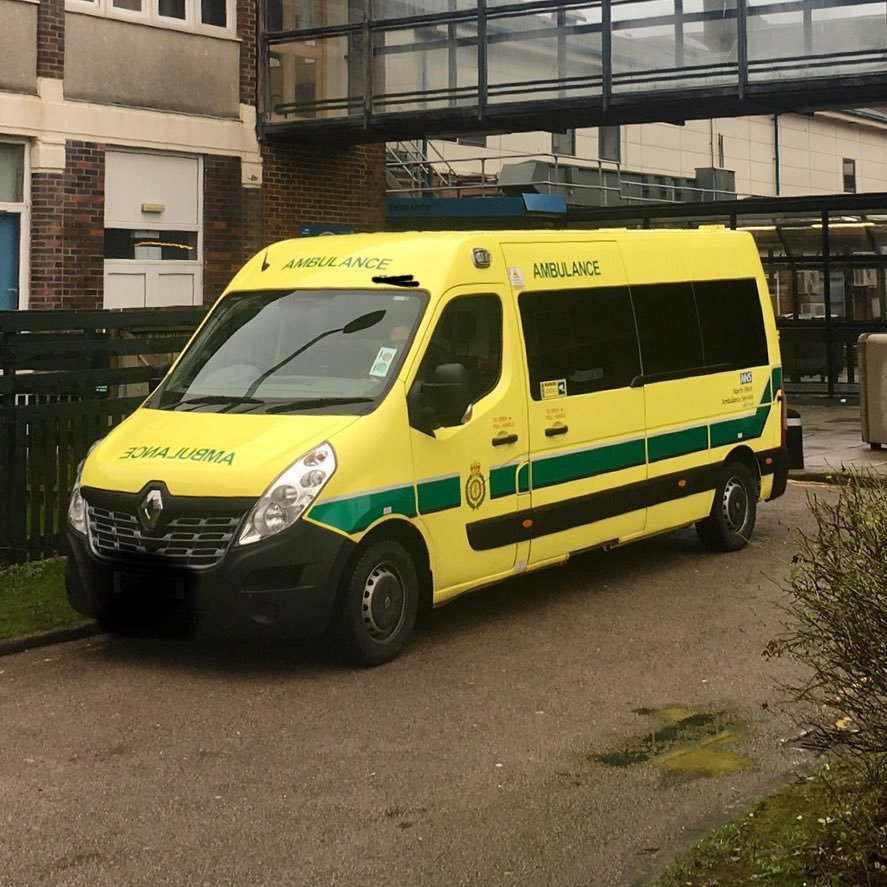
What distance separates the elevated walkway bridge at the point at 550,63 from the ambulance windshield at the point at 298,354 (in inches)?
438

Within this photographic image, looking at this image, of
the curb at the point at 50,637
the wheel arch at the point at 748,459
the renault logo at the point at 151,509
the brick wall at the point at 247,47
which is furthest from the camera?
the brick wall at the point at 247,47

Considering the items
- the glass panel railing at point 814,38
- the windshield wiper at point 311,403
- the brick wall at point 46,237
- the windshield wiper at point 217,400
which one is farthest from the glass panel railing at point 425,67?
the windshield wiper at point 311,403

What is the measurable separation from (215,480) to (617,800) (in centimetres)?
282

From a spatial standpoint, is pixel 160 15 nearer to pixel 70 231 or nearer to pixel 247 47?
pixel 247 47

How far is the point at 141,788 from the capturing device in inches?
236

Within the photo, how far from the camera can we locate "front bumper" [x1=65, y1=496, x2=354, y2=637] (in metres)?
7.51

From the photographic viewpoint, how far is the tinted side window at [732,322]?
11.0 m

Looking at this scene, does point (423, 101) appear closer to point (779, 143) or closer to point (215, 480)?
point (215, 480)

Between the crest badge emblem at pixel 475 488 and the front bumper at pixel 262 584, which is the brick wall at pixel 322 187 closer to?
the crest badge emblem at pixel 475 488

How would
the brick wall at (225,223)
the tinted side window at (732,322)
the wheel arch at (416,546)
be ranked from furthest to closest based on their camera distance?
the brick wall at (225,223) → the tinted side window at (732,322) → the wheel arch at (416,546)

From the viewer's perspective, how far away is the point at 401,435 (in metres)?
8.09

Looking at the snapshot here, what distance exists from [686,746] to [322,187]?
16637 millimetres

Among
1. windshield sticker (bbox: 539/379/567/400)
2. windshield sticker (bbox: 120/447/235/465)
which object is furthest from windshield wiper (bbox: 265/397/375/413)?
windshield sticker (bbox: 539/379/567/400)

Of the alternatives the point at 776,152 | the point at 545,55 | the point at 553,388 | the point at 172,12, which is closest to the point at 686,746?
the point at 553,388
